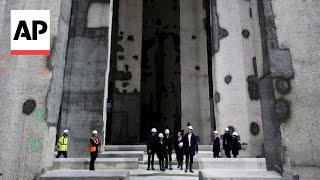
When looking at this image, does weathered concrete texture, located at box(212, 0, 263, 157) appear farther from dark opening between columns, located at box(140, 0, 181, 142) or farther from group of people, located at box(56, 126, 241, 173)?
dark opening between columns, located at box(140, 0, 181, 142)

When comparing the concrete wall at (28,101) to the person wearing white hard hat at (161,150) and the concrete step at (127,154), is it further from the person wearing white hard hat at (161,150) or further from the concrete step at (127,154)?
the concrete step at (127,154)

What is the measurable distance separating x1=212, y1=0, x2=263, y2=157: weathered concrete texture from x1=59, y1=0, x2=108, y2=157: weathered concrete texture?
19.5 ft

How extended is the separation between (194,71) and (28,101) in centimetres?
1521

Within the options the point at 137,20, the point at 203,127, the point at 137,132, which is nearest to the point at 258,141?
the point at 203,127

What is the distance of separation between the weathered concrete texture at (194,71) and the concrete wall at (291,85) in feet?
44.5

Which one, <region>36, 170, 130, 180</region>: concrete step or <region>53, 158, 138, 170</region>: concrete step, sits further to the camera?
<region>53, 158, 138, 170</region>: concrete step

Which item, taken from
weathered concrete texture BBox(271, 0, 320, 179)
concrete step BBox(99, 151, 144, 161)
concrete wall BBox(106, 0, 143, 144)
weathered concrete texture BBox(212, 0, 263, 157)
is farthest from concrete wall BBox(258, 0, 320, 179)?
concrete wall BBox(106, 0, 143, 144)

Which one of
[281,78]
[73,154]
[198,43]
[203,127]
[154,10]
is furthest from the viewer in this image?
[154,10]

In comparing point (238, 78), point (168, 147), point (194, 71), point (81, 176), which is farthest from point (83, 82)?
point (81, 176)

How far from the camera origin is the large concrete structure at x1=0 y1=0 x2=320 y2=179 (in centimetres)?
480

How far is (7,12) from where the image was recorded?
5543mm

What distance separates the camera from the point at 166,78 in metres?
20.4

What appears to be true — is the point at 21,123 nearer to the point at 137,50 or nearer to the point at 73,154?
the point at 73,154

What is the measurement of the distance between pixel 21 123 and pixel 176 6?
1829cm
